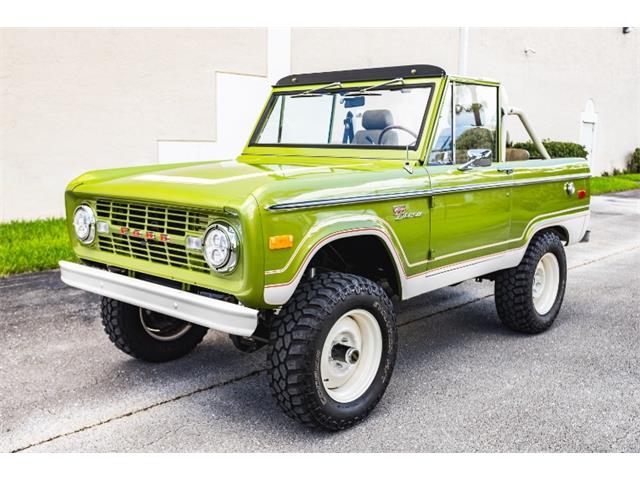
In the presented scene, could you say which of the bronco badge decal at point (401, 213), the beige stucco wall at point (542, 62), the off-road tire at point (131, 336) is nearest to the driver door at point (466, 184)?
the bronco badge decal at point (401, 213)

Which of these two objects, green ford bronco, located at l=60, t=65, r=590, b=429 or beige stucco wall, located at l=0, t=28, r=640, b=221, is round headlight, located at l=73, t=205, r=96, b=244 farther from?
beige stucco wall, located at l=0, t=28, r=640, b=221

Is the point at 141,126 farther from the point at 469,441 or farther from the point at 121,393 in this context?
the point at 469,441

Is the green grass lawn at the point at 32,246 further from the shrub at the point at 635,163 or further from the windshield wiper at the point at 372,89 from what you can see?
the shrub at the point at 635,163

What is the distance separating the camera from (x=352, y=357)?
140 inches

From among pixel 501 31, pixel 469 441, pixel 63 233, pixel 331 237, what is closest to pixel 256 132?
pixel 331 237

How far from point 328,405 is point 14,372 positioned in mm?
2104

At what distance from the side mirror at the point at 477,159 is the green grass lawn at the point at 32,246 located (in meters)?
4.19

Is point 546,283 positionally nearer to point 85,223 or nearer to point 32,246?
point 85,223

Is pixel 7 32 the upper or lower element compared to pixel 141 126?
upper

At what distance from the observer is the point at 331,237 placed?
11.1ft

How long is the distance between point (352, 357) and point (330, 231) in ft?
2.32

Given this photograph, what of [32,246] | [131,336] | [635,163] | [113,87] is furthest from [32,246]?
[635,163]

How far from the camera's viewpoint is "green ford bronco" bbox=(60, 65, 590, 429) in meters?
3.20

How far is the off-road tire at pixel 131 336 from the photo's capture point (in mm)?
4160
